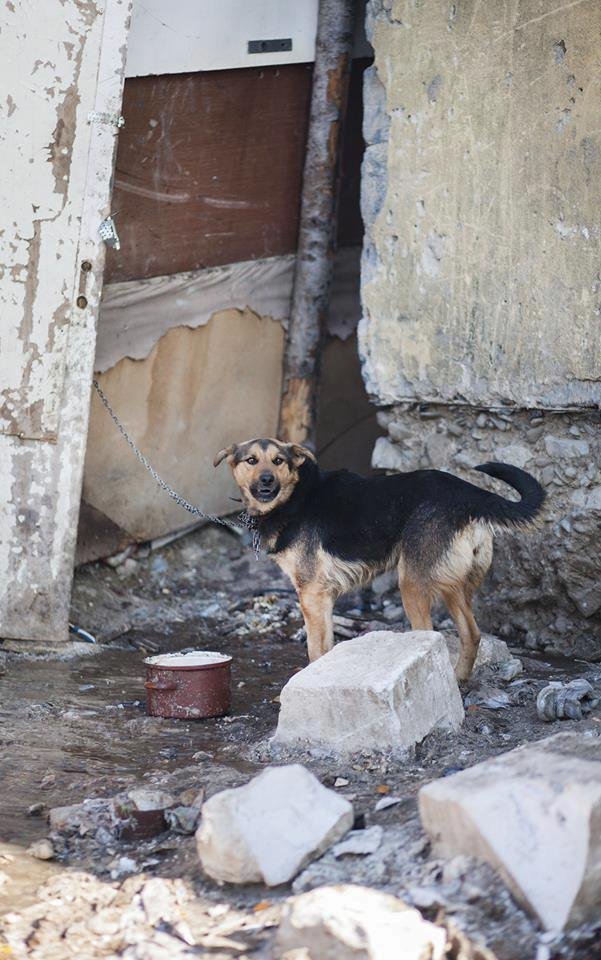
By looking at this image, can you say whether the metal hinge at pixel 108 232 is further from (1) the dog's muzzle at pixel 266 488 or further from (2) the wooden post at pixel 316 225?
(2) the wooden post at pixel 316 225

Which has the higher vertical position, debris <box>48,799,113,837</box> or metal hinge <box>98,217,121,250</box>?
metal hinge <box>98,217,121,250</box>

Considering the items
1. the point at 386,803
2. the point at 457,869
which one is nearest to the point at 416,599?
the point at 386,803

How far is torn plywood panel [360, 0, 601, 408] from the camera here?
5.62 meters

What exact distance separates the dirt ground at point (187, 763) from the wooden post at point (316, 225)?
1068 mm

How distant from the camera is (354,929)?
2.60m

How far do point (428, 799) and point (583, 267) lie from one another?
3.34 metres

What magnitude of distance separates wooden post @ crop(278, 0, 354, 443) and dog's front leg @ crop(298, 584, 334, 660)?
7.06 feet

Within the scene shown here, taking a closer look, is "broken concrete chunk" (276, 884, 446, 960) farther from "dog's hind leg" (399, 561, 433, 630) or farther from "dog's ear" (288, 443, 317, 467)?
"dog's ear" (288, 443, 317, 467)

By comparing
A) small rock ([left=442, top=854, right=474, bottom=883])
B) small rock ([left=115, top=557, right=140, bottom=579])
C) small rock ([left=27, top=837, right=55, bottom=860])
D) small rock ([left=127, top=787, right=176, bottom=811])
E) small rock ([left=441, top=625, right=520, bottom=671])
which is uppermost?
small rock ([left=115, top=557, right=140, bottom=579])

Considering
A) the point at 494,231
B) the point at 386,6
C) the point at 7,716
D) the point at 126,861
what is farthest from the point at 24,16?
the point at 126,861

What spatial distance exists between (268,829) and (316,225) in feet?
16.7

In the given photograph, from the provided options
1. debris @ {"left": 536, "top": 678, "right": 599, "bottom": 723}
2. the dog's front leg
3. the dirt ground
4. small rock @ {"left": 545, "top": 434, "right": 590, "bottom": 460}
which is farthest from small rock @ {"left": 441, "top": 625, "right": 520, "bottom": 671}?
small rock @ {"left": 545, "top": 434, "right": 590, "bottom": 460}

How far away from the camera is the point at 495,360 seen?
19.8 feet

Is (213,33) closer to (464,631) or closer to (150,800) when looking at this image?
(464,631)
